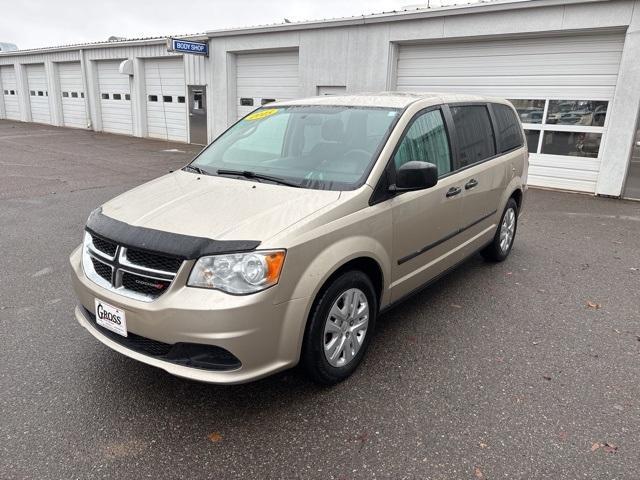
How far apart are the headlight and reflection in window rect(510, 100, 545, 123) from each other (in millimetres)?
9394

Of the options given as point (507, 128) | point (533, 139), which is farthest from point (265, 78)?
point (507, 128)

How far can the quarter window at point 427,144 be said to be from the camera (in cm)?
348

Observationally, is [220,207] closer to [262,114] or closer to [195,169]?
[195,169]

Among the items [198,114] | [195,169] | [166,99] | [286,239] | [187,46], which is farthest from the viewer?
[166,99]

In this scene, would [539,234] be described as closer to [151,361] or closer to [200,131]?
[151,361]

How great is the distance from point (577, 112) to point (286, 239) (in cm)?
921

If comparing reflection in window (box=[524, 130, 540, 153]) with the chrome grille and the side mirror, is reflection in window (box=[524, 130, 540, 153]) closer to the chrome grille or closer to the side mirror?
the side mirror

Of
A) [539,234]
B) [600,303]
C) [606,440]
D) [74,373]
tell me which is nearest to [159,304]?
[74,373]

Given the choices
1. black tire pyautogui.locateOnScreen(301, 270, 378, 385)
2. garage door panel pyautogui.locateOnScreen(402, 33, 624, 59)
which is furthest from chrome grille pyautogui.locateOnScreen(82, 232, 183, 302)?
garage door panel pyautogui.locateOnScreen(402, 33, 624, 59)

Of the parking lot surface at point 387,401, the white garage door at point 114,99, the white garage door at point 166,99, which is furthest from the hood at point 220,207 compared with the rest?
the white garage door at point 114,99

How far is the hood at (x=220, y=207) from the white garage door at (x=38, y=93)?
25.6 metres

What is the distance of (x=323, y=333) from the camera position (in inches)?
113

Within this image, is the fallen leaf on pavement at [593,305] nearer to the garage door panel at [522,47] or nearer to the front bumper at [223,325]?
the front bumper at [223,325]

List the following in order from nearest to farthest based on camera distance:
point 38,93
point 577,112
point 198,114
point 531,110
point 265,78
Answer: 1. point 577,112
2. point 531,110
3. point 265,78
4. point 198,114
5. point 38,93
